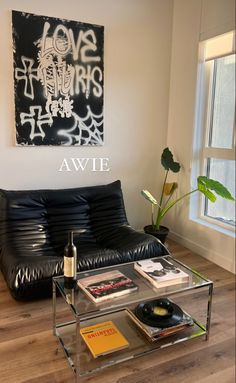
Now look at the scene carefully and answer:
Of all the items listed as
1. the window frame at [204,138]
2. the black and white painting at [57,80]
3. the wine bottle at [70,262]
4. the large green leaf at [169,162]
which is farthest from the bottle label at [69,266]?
the large green leaf at [169,162]

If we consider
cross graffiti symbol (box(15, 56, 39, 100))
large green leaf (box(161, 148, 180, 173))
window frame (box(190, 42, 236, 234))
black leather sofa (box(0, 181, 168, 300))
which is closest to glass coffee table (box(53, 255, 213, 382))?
black leather sofa (box(0, 181, 168, 300))

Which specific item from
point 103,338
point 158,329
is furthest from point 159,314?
point 103,338

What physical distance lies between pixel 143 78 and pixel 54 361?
2.67 m

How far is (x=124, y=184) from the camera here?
3359mm

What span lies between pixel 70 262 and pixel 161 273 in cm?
53

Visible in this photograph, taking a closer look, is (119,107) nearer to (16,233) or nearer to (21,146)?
(21,146)

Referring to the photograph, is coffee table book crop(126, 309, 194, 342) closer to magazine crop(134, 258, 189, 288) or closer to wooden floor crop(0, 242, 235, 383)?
wooden floor crop(0, 242, 235, 383)

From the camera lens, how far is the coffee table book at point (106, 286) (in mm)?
1589

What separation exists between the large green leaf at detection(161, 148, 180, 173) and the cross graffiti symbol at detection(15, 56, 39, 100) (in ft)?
4.51

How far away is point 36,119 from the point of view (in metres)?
2.83

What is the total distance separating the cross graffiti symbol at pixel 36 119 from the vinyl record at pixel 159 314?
178 cm

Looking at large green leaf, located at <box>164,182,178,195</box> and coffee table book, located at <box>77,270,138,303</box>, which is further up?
large green leaf, located at <box>164,182,178,195</box>

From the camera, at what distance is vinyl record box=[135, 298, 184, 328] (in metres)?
1.75

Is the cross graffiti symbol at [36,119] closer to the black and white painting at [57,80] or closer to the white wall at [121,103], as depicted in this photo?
the black and white painting at [57,80]
